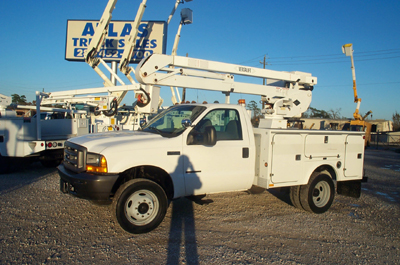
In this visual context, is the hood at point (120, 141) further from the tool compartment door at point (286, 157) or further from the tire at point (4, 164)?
the tire at point (4, 164)

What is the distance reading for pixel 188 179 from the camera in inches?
191

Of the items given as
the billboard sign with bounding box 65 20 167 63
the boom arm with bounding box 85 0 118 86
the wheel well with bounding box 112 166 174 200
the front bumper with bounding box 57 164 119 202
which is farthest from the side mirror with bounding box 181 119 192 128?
the billboard sign with bounding box 65 20 167 63

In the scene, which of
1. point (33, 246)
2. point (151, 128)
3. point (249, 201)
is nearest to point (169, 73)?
point (151, 128)

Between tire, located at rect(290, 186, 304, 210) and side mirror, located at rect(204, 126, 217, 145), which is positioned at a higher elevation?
side mirror, located at rect(204, 126, 217, 145)

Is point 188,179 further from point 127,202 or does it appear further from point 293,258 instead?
point 293,258

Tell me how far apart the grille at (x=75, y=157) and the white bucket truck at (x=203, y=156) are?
2cm

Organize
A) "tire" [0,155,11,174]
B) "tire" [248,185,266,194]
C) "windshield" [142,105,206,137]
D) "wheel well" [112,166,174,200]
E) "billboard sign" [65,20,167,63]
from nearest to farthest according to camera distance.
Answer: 1. "wheel well" [112,166,174,200]
2. "windshield" [142,105,206,137]
3. "tire" [248,185,266,194]
4. "tire" [0,155,11,174]
5. "billboard sign" [65,20,167,63]

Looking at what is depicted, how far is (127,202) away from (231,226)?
6.03 feet

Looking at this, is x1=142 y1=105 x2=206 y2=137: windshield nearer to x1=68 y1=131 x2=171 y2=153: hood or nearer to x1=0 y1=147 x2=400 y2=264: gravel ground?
x1=68 y1=131 x2=171 y2=153: hood

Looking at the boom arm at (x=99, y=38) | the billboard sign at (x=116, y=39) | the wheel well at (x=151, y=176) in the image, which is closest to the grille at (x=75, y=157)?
the wheel well at (x=151, y=176)

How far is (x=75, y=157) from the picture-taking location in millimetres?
4645

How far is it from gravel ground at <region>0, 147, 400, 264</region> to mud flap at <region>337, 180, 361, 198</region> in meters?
0.29

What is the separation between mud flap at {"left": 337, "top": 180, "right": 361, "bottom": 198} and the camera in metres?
6.56

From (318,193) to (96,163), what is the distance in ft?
14.5
